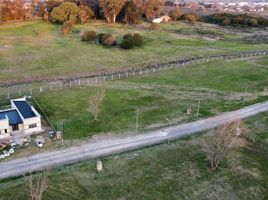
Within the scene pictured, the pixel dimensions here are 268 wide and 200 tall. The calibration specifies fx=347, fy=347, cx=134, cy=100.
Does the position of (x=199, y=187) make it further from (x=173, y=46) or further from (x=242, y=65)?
(x=173, y=46)

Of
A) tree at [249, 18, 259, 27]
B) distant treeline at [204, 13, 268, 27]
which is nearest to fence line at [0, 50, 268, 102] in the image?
tree at [249, 18, 259, 27]

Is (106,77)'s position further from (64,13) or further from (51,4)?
(51,4)

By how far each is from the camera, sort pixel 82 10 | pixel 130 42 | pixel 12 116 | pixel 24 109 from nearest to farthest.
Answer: pixel 12 116 → pixel 24 109 → pixel 130 42 → pixel 82 10

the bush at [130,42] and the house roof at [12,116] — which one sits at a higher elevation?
the bush at [130,42]

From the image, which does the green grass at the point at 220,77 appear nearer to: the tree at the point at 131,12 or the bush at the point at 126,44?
the bush at the point at 126,44

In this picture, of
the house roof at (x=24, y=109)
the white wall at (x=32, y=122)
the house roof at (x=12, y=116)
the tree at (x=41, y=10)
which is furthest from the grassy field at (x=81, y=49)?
the white wall at (x=32, y=122)

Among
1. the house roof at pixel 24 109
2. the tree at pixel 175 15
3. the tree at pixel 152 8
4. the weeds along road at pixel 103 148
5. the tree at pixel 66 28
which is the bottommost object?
the weeds along road at pixel 103 148

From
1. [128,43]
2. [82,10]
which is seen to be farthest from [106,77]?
[82,10]
